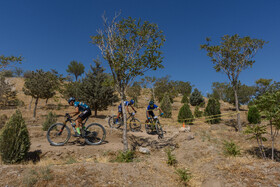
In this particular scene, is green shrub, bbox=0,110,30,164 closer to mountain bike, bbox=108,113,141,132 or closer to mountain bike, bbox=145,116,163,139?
mountain bike, bbox=108,113,141,132

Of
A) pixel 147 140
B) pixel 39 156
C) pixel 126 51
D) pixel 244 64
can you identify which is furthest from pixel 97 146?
pixel 244 64

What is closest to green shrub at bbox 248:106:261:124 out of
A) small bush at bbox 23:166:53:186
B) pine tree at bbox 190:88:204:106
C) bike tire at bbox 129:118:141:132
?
bike tire at bbox 129:118:141:132

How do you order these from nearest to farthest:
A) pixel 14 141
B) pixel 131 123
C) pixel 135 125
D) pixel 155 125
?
pixel 14 141 → pixel 155 125 → pixel 135 125 → pixel 131 123

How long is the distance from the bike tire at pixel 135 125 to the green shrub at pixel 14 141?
7459mm

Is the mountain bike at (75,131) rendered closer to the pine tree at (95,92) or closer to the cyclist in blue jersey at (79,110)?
the cyclist in blue jersey at (79,110)

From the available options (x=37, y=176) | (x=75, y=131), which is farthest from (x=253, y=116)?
(x=37, y=176)

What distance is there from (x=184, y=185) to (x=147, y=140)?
5.48 m

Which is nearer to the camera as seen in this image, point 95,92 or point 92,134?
point 92,134

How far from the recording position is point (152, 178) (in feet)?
18.6

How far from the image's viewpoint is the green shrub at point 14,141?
225 inches

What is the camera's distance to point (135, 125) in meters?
12.4

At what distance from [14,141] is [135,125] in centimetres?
808

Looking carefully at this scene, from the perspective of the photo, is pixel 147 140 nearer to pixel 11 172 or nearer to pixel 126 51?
pixel 126 51

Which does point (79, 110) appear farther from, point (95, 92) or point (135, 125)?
point (95, 92)
